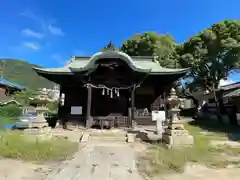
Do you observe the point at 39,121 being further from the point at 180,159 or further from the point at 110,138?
the point at 180,159

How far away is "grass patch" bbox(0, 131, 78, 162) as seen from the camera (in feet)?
20.4

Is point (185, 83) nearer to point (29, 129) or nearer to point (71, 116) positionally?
point (71, 116)

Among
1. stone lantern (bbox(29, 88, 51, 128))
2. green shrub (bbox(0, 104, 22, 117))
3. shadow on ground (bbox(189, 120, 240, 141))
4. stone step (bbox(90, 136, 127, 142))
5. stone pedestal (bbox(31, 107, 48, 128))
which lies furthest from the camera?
green shrub (bbox(0, 104, 22, 117))

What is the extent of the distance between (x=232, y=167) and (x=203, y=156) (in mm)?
1167

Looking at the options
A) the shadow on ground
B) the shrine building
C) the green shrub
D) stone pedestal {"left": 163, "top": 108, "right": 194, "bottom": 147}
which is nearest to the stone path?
stone pedestal {"left": 163, "top": 108, "right": 194, "bottom": 147}

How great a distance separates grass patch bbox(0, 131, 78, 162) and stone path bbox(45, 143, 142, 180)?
0.71 m

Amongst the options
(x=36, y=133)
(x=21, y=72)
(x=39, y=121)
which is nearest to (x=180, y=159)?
(x=36, y=133)

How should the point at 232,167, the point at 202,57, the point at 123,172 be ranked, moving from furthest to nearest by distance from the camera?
the point at 202,57 < the point at 232,167 < the point at 123,172

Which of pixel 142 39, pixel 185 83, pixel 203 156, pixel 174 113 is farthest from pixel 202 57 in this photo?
pixel 203 156

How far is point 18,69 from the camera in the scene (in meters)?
130

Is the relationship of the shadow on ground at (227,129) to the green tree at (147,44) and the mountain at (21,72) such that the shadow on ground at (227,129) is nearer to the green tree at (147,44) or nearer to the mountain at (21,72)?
the green tree at (147,44)

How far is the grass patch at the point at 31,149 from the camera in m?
6.21

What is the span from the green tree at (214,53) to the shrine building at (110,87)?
7.67 metres

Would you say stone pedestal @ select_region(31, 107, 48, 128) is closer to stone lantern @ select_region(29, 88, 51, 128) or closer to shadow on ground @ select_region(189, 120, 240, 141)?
stone lantern @ select_region(29, 88, 51, 128)
